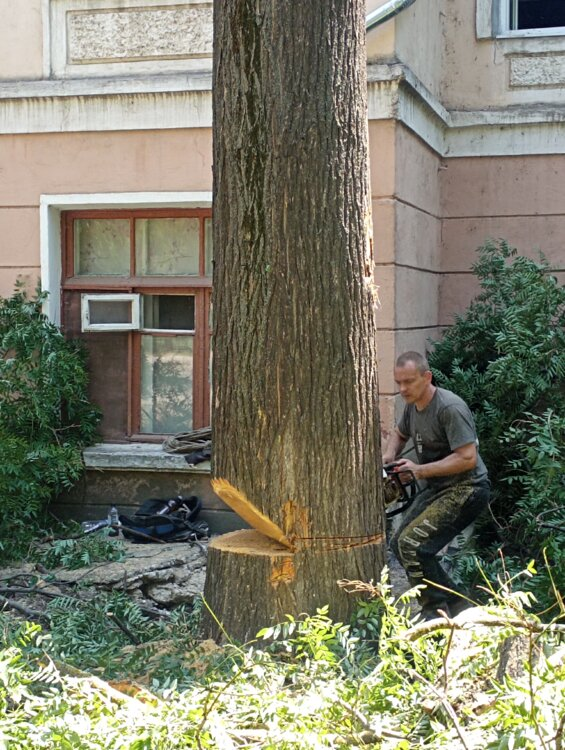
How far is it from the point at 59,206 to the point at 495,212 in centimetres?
357

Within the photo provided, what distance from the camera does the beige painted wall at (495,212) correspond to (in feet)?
27.6

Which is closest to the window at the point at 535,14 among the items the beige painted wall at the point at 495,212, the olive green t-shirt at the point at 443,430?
the beige painted wall at the point at 495,212

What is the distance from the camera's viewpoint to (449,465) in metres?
5.66

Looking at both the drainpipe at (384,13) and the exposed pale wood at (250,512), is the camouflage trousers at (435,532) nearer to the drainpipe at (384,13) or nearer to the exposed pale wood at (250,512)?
the exposed pale wood at (250,512)

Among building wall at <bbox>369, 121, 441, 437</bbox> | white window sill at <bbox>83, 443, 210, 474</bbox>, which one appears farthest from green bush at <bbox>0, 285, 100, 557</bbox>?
building wall at <bbox>369, 121, 441, 437</bbox>

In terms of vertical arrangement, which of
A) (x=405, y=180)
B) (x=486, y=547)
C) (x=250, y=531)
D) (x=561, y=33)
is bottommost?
(x=486, y=547)

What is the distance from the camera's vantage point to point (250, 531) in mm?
4844

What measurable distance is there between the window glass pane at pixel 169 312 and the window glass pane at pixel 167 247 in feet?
0.64

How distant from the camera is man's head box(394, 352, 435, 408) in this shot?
5773 millimetres

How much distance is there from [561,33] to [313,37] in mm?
4728

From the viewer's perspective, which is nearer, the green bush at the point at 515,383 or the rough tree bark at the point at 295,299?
the rough tree bark at the point at 295,299

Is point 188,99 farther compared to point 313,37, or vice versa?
point 188,99

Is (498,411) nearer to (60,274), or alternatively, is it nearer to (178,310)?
(178,310)

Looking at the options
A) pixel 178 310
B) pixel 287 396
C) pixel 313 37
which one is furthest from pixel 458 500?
pixel 178 310
